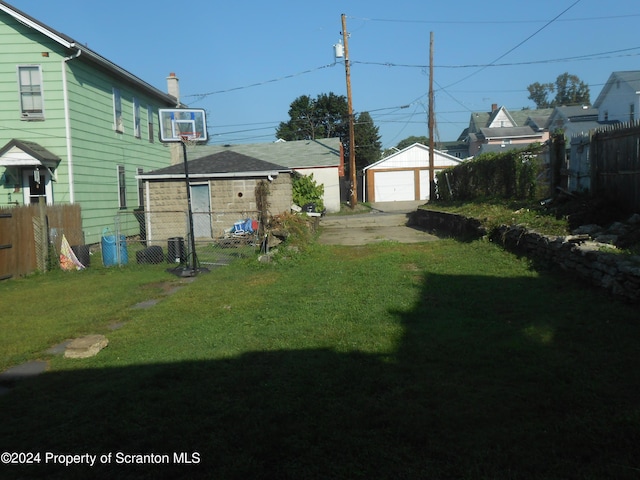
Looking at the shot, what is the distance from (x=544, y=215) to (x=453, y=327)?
235 inches

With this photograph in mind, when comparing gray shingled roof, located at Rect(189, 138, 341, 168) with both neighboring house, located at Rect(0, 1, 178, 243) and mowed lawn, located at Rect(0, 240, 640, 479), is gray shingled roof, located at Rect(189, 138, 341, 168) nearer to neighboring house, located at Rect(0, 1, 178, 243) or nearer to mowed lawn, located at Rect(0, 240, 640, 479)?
neighboring house, located at Rect(0, 1, 178, 243)

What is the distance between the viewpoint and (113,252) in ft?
48.1

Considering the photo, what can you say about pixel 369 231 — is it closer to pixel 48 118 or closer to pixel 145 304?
pixel 48 118

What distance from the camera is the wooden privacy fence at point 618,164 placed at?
9.11 m

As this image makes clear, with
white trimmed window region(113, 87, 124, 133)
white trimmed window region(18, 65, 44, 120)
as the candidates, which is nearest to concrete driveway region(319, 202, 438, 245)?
white trimmed window region(113, 87, 124, 133)

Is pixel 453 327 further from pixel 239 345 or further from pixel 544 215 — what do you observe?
pixel 544 215

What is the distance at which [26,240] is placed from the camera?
1327 cm

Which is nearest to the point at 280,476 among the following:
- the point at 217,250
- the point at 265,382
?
the point at 265,382

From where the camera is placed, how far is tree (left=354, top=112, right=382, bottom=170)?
55.6m

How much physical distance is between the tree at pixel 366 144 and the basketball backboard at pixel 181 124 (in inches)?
1658

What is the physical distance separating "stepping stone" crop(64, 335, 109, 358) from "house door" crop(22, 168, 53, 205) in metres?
11.8

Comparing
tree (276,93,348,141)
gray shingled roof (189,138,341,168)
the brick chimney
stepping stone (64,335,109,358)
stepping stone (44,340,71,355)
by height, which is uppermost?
tree (276,93,348,141)

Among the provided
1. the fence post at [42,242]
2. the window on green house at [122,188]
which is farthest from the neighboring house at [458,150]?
the fence post at [42,242]

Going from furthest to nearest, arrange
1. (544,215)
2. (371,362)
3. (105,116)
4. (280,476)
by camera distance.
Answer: (105,116), (544,215), (371,362), (280,476)
